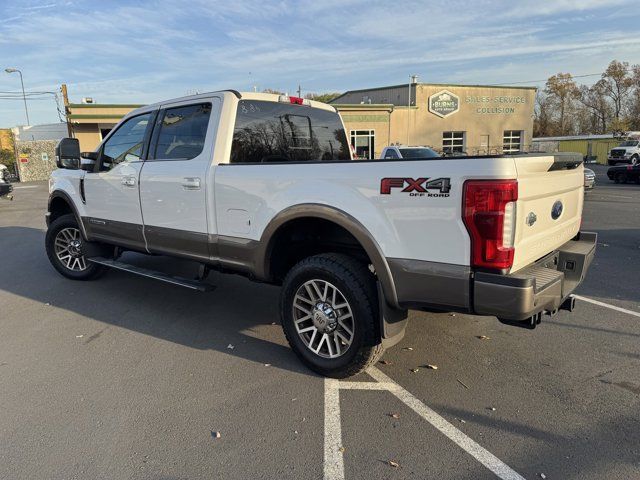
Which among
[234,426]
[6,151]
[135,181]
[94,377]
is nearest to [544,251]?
[234,426]

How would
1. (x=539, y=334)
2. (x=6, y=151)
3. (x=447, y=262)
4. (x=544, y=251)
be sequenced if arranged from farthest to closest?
(x=6, y=151) < (x=539, y=334) < (x=544, y=251) < (x=447, y=262)

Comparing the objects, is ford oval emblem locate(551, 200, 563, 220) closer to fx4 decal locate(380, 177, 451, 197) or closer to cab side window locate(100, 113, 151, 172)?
fx4 decal locate(380, 177, 451, 197)

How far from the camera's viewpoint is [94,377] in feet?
11.8

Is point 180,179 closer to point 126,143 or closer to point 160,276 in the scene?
point 160,276

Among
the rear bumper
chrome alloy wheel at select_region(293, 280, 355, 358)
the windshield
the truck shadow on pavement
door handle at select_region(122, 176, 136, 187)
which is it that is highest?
door handle at select_region(122, 176, 136, 187)

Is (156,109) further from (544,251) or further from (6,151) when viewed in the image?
(6,151)

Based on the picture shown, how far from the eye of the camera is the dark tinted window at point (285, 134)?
13.9 feet

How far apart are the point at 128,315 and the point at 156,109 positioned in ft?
7.12

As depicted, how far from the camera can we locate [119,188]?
5008 millimetres

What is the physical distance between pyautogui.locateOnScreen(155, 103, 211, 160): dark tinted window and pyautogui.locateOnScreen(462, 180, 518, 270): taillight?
8.37 ft

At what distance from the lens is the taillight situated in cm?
257

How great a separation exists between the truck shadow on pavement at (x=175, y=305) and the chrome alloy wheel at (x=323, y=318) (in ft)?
0.88

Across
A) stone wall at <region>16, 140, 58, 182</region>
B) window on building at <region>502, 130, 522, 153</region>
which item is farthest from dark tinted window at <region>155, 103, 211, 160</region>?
window on building at <region>502, 130, 522, 153</region>

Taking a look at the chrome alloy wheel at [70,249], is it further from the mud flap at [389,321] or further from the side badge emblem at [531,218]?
the side badge emblem at [531,218]
